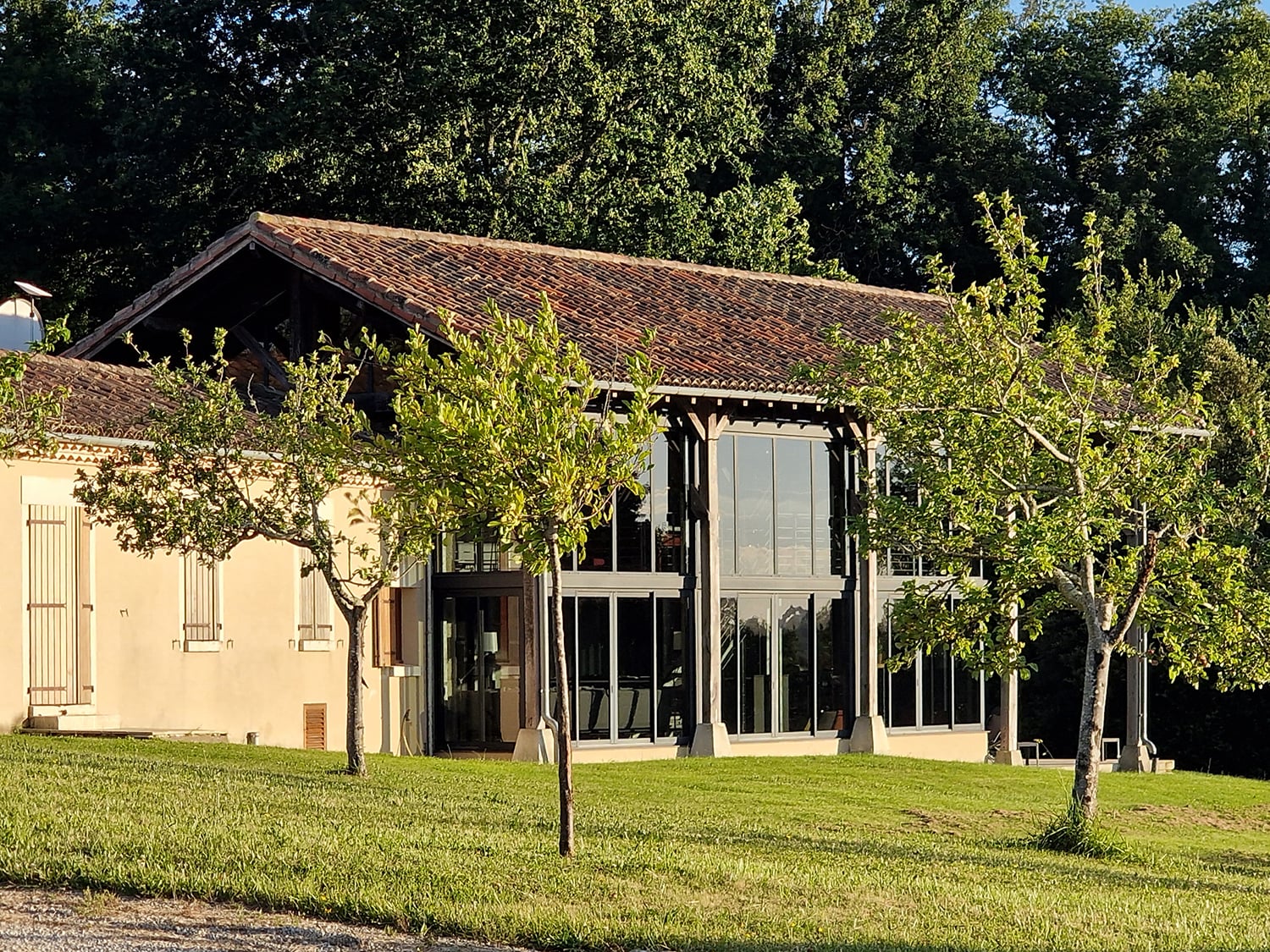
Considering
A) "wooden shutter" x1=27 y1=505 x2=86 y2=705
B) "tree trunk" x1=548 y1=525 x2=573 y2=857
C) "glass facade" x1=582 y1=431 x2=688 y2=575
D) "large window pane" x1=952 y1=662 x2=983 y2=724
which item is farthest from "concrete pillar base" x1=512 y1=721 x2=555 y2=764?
"tree trunk" x1=548 y1=525 x2=573 y2=857

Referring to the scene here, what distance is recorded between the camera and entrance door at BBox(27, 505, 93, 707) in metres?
18.5

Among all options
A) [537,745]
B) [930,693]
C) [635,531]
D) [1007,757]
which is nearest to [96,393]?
[537,745]

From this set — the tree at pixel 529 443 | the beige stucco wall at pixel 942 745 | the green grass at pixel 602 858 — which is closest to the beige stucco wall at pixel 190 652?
the green grass at pixel 602 858

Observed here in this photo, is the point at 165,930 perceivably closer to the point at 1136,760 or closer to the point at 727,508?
the point at 727,508

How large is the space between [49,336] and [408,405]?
2737mm

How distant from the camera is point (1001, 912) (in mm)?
10602

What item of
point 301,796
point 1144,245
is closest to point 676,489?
point 301,796

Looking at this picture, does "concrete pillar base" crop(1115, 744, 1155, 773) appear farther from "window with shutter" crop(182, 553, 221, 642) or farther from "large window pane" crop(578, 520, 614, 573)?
"window with shutter" crop(182, 553, 221, 642)

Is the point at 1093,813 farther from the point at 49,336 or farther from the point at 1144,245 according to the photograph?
the point at 1144,245

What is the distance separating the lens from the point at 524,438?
1124 cm

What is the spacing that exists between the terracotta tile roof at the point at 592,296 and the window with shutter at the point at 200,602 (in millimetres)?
3722

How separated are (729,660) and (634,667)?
4.70 ft

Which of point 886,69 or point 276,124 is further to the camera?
point 886,69

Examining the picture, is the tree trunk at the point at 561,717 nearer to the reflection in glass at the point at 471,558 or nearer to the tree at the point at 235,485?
the tree at the point at 235,485
